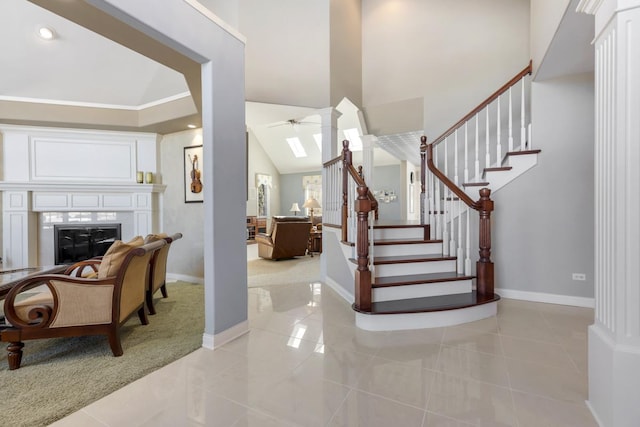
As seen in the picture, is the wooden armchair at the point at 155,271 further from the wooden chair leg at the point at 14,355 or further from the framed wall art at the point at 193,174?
the framed wall art at the point at 193,174

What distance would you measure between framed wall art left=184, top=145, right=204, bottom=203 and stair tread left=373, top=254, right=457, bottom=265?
10.2ft

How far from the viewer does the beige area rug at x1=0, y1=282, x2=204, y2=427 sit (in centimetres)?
166

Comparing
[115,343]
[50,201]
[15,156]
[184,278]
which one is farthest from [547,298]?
[15,156]

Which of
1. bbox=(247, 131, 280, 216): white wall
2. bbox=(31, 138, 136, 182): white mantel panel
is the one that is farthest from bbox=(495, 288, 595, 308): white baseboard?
bbox=(247, 131, 280, 216): white wall

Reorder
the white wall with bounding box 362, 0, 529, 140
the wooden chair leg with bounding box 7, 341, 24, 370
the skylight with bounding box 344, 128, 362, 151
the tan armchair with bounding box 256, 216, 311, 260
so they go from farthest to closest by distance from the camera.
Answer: the skylight with bounding box 344, 128, 362, 151, the tan armchair with bounding box 256, 216, 311, 260, the white wall with bounding box 362, 0, 529, 140, the wooden chair leg with bounding box 7, 341, 24, 370

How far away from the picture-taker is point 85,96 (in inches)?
176

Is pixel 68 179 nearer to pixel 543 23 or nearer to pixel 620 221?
pixel 620 221

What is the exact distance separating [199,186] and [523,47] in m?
5.35

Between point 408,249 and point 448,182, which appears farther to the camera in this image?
point 408,249

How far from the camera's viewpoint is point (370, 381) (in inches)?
73.9

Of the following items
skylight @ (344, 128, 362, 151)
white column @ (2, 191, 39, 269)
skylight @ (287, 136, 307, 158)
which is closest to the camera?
white column @ (2, 191, 39, 269)

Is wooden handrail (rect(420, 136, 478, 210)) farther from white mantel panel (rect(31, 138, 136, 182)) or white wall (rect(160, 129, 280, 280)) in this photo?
white mantel panel (rect(31, 138, 136, 182))

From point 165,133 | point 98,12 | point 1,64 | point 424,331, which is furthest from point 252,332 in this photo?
point 1,64

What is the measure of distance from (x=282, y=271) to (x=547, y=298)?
12.9ft
